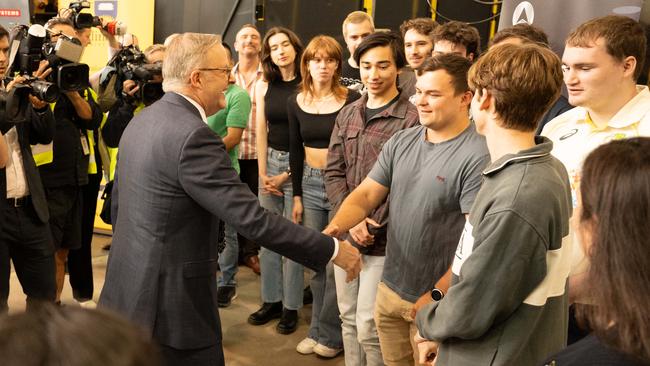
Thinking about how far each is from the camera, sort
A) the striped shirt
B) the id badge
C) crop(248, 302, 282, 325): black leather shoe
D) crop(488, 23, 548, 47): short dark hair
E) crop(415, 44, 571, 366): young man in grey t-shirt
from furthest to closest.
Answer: the striped shirt < crop(248, 302, 282, 325): black leather shoe < the id badge < crop(488, 23, 548, 47): short dark hair < crop(415, 44, 571, 366): young man in grey t-shirt

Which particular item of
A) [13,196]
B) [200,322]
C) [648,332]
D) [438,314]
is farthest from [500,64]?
[13,196]

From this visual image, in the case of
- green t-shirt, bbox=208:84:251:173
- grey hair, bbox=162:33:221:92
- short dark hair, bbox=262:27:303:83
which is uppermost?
grey hair, bbox=162:33:221:92

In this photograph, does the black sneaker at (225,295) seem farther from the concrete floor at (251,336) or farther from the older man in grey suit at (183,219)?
the older man in grey suit at (183,219)

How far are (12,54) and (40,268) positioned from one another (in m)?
1.00

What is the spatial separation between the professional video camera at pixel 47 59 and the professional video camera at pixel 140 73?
0.83 ft

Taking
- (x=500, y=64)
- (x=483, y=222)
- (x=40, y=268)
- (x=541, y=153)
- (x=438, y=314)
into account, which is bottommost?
(x=40, y=268)

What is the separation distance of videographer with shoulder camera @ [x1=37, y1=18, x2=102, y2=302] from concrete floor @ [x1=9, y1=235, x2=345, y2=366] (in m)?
0.47

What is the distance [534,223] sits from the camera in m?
1.59

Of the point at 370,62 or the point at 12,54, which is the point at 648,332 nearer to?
the point at 370,62

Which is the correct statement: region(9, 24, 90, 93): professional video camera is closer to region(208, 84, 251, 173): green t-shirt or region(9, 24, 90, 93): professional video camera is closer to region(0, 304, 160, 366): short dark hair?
region(208, 84, 251, 173): green t-shirt

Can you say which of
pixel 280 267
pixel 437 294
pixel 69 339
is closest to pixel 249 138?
pixel 280 267

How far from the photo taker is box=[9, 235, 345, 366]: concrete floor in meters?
3.55

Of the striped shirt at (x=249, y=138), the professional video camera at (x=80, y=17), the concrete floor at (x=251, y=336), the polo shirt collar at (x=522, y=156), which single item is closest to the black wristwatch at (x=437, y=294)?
the polo shirt collar at (x=522, y=156)

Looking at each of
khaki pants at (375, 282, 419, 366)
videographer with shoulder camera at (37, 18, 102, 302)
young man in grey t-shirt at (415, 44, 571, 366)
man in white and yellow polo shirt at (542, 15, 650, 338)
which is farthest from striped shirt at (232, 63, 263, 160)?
young man in grey t-shirt at (415, 44, 571, 366)
